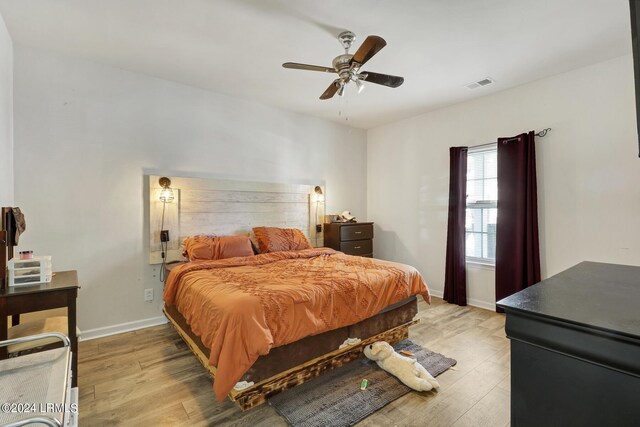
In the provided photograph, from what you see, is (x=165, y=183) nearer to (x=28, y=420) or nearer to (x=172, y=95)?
(x=172, y=95)

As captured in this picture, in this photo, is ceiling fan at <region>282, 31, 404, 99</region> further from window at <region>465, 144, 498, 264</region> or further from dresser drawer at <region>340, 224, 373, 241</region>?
dresser drawer at <region>340, 224, 373, 241</region>

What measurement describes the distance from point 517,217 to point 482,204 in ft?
1.71

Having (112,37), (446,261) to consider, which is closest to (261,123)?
(112,37)

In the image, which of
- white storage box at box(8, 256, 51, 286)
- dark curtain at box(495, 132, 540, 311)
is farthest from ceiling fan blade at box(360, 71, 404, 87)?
white storage box at box(8, 256, 51, 286)

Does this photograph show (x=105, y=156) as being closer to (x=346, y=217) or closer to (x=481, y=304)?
(x=346, y=217)

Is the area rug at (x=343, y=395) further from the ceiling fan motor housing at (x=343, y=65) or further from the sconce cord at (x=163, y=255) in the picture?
the ceiling fan motor housing at (x=343, y=65)

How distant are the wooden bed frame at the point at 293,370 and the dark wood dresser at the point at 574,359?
5.00ft

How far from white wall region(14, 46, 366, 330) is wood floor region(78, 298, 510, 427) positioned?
2.08 ft

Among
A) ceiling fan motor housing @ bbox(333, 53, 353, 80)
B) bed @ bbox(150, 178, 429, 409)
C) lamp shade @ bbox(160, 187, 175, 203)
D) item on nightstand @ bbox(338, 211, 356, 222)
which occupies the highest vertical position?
ceiling fan motor housing @ bbox(333, 53, 353, 80)

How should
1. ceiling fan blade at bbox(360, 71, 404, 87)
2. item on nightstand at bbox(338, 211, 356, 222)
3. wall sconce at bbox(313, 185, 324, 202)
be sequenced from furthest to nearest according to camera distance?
item on nightstand at bbox(338, 211, 356, 222), wall sconce at bbox(313, 185, 324, 202), ceiling fan blade at bbox(360, 71, 404, 87)

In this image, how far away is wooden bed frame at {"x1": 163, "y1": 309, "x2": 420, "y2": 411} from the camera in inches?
72.4

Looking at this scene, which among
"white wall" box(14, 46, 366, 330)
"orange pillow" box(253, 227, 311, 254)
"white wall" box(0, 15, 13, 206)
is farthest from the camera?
"orange pillow" box(253, 227, 311, 254)

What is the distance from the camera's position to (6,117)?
2.37 meters

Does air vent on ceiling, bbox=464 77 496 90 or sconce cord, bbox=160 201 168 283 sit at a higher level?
air vent on ceiling, bbox=464 77 496 90
